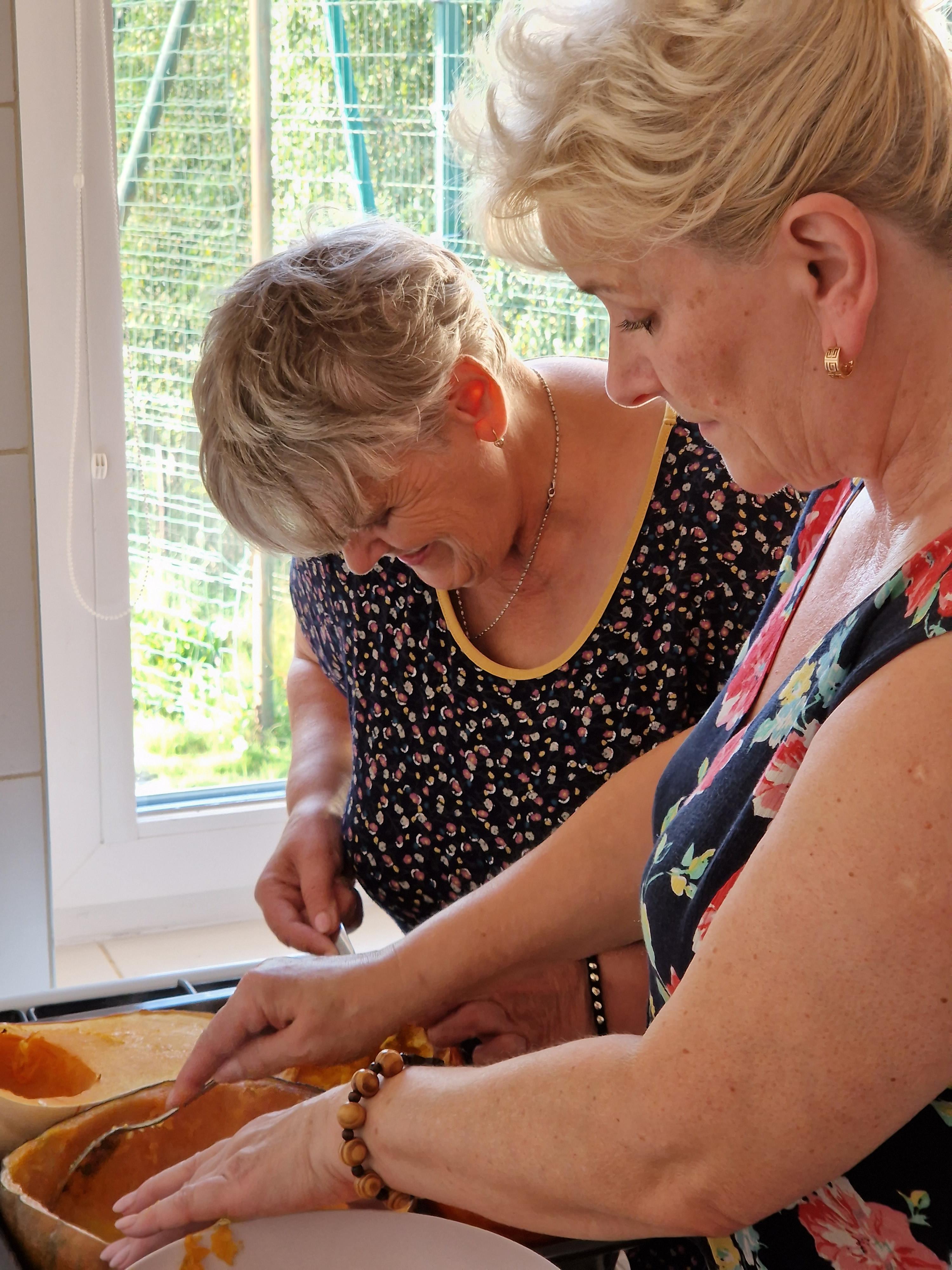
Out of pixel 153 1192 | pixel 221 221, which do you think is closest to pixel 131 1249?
pixel 153 1192

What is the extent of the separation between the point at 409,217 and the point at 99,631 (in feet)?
3.13

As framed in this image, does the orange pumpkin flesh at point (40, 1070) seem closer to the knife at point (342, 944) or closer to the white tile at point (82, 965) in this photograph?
the knife at point (342, 944)

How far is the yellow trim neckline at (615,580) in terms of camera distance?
3.88 ft

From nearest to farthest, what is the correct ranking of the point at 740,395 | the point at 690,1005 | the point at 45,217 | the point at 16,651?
the point at 690,1005, the point at 740,395, the point at 16,651, the point at 45,217

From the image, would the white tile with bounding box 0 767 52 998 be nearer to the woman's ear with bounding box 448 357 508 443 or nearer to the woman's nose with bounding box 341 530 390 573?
the woman's nose with bounding box 341 530 390 573

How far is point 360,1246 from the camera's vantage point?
0.72 meters

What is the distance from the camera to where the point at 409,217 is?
2.32 metres

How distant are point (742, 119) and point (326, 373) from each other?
504 mm

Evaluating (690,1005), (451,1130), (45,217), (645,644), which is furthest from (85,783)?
(690,1005)

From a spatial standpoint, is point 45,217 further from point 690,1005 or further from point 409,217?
point 690,1005

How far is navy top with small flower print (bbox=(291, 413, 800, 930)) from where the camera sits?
117cm

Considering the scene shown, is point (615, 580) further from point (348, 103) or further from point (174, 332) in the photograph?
point (348, 103)

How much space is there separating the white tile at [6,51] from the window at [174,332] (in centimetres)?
58

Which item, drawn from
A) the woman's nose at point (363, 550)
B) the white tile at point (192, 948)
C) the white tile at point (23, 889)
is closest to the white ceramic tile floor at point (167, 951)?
the white tile at point (192, 948)
